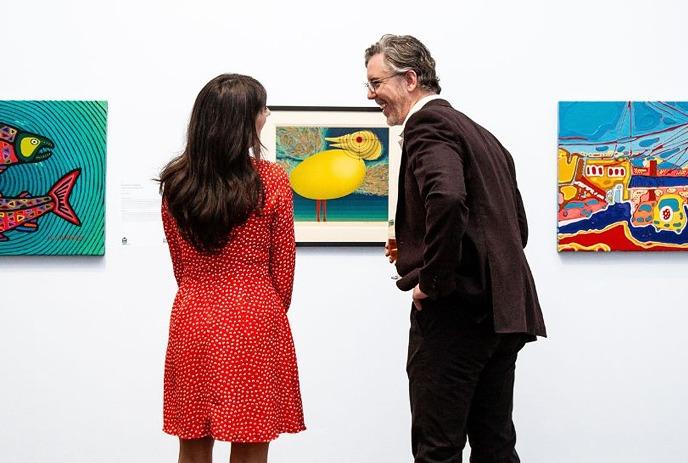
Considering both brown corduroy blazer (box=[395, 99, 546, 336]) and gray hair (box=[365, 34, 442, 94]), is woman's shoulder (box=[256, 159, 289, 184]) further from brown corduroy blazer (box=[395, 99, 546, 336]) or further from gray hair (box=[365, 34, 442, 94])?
gray hair (box=[365, 34, 442, 94])

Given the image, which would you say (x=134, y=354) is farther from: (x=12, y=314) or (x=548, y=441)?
(x=548, y=441)

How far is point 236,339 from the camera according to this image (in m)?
2.27

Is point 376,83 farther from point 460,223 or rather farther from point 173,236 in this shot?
point 173,236

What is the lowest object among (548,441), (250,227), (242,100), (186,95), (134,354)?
(548,441)

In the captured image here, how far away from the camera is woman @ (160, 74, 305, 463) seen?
227cm

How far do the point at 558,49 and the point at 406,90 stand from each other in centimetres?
138

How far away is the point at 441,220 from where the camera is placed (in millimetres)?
2203

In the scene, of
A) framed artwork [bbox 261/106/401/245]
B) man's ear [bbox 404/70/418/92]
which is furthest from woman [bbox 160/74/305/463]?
framed artwork [bbox 261/106/401/245]

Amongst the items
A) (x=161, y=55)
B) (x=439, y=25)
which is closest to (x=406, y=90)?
(x=439, y=25)

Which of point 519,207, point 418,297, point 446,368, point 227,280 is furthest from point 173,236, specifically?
point 519,207

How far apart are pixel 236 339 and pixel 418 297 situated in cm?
48

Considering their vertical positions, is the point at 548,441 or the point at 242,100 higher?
the point at 242,100

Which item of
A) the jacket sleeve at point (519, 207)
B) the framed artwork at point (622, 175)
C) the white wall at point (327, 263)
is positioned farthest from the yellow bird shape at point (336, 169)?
the jacket sleeve at point (519, 207)

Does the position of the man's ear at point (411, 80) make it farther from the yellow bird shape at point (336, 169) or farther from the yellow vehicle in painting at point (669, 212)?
the yellow vehicle in painting at point (669, 212)
